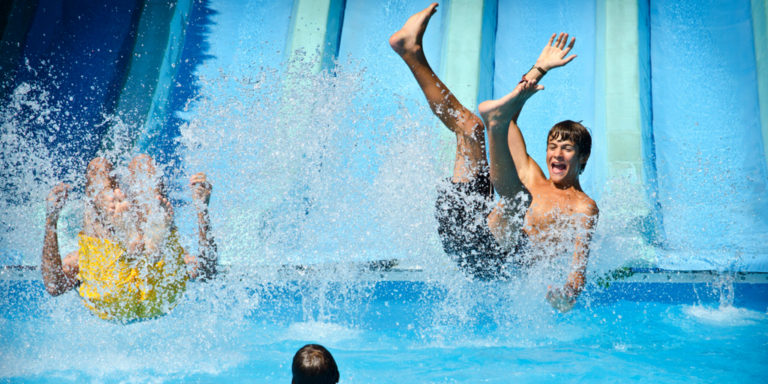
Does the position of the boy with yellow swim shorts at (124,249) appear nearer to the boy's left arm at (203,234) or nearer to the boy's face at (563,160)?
the boy's left arm at (203,234)

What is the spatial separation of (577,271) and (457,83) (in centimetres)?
292

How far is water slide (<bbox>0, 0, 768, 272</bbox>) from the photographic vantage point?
14.7ft

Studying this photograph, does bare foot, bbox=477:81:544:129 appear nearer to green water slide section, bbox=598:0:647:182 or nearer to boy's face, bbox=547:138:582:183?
boy's face, bbox=547:138:582:183

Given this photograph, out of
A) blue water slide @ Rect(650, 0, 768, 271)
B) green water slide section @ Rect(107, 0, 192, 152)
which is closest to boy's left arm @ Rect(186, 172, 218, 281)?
green water slide section @ Rect(107, 0, 192, 152)

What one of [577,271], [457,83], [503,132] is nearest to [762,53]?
[457,83]

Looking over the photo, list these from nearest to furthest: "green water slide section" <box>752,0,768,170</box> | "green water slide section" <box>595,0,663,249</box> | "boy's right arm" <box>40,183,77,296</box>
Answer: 1. "boy's right arm" <box>40,183,77,296</box>
2. "green water slide section" <box>595,0,663,249</box>
3. "green water slide section" <box>752,0,768,170</box>

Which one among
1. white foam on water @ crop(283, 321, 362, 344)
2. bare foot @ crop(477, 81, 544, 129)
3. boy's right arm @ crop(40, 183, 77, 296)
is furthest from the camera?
white foam on water @ crop(283, 321, 362, 344)

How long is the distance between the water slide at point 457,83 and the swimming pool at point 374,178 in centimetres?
2

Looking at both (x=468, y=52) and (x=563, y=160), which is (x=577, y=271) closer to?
(x=563, y=160)

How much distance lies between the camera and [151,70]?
17.0 ft

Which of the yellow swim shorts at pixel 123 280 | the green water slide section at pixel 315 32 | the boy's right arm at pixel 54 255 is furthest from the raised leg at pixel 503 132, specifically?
the green water slide section at pixel 315 32

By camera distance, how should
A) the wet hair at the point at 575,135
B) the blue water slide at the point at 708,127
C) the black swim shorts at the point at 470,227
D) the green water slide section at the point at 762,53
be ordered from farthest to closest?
1. the green water slide section at the point at 762,53
2. the blue water slide at the point at 708,127
3. the wet hair at the point at 575,135
4. the black swim shorts at the point at 470,227

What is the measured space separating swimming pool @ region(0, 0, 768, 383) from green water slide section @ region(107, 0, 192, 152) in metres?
0.02

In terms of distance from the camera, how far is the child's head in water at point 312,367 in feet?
5.06
